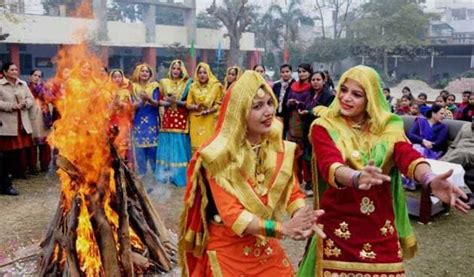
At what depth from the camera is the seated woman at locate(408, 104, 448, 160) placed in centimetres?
797

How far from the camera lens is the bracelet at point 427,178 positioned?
8.07 feet

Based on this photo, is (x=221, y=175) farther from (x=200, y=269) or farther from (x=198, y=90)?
(x=198, y=90)

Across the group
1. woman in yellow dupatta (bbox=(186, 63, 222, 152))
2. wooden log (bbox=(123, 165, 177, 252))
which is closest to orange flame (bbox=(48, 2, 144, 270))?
wooden log (bbox=(123, 165, 177, 252))

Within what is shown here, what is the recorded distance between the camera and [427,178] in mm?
2492

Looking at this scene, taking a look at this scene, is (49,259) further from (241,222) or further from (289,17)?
(289,17)

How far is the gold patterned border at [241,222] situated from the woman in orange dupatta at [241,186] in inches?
1.0

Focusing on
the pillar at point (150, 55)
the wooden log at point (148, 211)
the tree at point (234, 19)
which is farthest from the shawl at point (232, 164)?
the tree at point (234, 19)

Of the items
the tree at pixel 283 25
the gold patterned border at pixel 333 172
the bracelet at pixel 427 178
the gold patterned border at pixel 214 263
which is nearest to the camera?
the bracelet at pixel 427 178

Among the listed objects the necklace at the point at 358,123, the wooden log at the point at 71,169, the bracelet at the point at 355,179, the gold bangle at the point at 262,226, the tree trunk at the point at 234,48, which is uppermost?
the tree trunk at the point at 234,48

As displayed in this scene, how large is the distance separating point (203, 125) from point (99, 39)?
20.0 m

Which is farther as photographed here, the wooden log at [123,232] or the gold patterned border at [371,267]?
the wooden log at [123,232]

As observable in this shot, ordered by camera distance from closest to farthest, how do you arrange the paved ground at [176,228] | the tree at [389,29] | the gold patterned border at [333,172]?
the gold patterned border at [333,172], the paved ground at [176,228], the tree at [389,29]

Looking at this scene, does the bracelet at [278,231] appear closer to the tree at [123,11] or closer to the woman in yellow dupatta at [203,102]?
the woman in yellow dupatta at [203,102]

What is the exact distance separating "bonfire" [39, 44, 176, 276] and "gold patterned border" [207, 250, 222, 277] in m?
1.54
